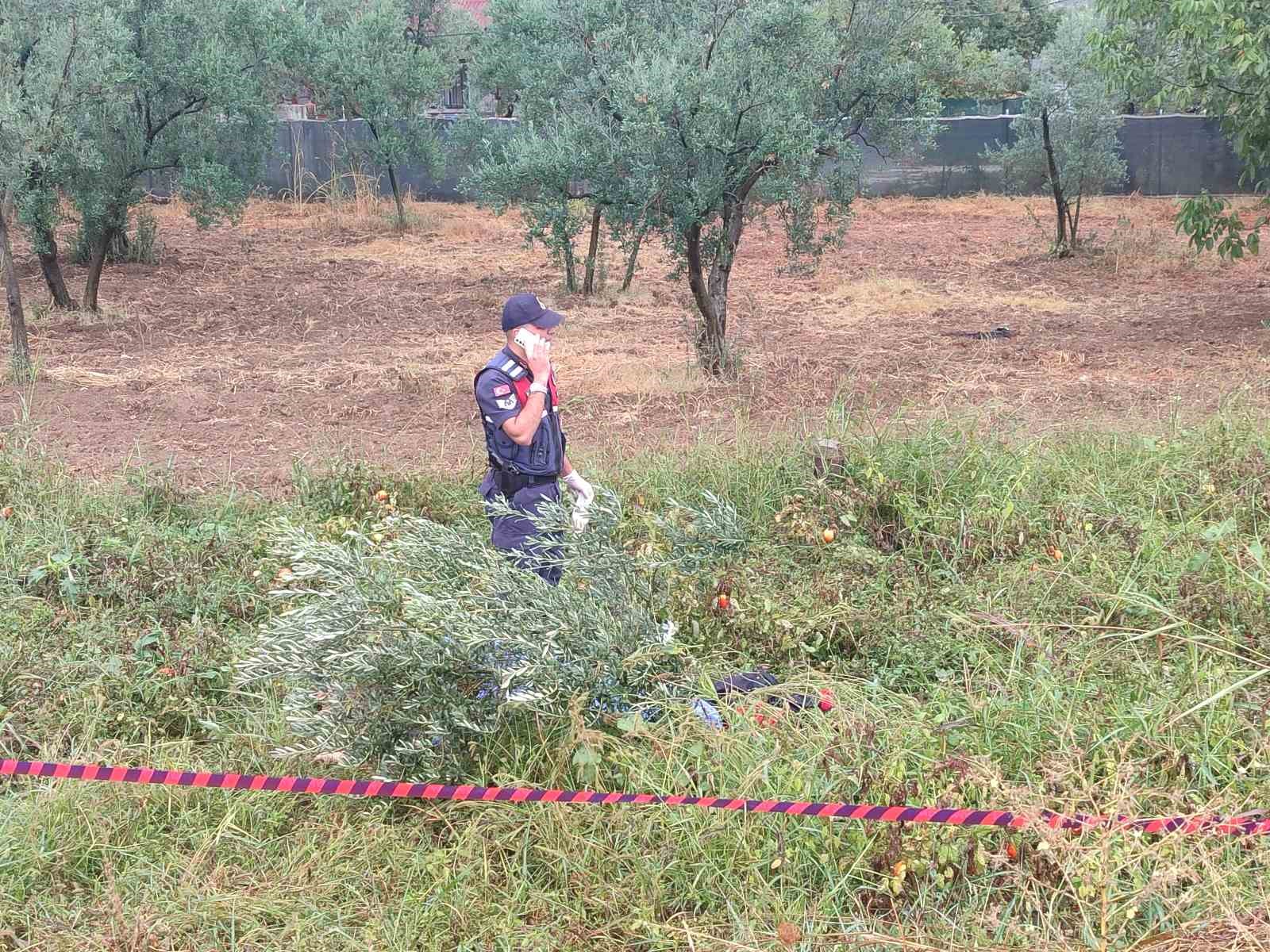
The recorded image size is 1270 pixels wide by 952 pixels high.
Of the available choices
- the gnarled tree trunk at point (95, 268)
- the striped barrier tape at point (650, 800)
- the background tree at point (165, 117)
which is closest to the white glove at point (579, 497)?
the striped barrier tape at point (650, 800)

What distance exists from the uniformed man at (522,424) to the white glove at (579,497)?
18mm

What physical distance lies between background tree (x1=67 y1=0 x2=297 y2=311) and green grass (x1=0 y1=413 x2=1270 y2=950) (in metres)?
7.89

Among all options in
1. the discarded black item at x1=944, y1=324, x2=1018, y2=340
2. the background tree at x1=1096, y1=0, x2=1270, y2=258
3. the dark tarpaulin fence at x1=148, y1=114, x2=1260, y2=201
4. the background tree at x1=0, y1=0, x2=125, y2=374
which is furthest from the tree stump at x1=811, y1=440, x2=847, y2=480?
the dark tarpaulin fence at x1=148, y1=114, x2=1260, y2=201

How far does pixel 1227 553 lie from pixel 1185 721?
158cm

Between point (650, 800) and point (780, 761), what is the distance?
452 mm

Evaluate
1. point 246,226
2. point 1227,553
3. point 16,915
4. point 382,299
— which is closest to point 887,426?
point 1227,553

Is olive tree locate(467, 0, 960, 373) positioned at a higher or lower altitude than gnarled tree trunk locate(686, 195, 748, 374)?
higher

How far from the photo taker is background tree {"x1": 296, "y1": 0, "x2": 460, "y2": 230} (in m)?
18.7

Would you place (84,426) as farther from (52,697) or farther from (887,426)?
Answer: (887,426)

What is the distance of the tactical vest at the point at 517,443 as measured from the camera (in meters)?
4.32

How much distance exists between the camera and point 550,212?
923cm

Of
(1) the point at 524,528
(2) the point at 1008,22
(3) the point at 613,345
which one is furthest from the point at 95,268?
(2) the point at 1008,22

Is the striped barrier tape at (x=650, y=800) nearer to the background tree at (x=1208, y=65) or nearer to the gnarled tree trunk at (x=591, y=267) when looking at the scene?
the background tree at (x=1208, y=65)

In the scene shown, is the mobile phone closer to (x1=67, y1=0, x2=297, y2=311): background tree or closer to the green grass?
the green grass
